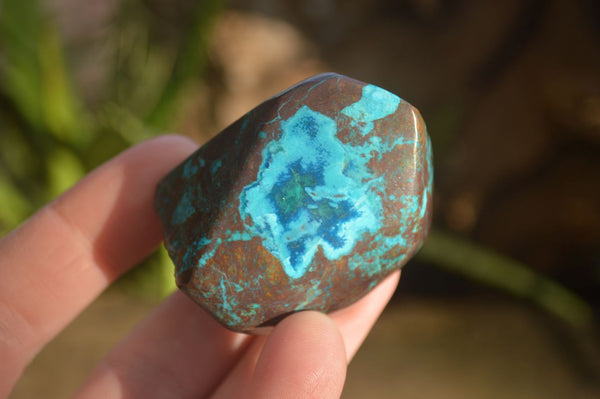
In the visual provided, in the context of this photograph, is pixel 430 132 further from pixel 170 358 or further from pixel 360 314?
pixel 170 358

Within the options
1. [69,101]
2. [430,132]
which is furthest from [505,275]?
[69,101]

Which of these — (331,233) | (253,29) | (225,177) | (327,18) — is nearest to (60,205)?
(225,177)

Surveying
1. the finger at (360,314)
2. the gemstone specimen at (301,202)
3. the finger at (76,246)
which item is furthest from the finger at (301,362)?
the finger at (76,246)

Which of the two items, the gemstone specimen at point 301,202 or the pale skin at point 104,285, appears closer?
the gemstone specimen at point 301,202

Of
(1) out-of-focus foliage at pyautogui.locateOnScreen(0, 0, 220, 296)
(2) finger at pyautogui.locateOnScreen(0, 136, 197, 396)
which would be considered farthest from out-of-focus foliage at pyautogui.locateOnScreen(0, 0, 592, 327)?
(2) finger at pyautogui.locateOnScreen(0, 136, 197, 396)

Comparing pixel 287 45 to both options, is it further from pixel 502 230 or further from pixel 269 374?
pixel 269 374

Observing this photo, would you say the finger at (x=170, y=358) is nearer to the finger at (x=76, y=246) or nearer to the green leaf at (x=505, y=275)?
the finger at (x=76, y=246)

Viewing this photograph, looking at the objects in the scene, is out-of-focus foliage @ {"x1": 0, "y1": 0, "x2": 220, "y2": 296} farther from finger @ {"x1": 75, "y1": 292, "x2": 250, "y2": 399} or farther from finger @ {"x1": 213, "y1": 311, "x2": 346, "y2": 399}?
finger @ {"x1": 213, "y1": 311, "x2": 346, "y2": 399}
